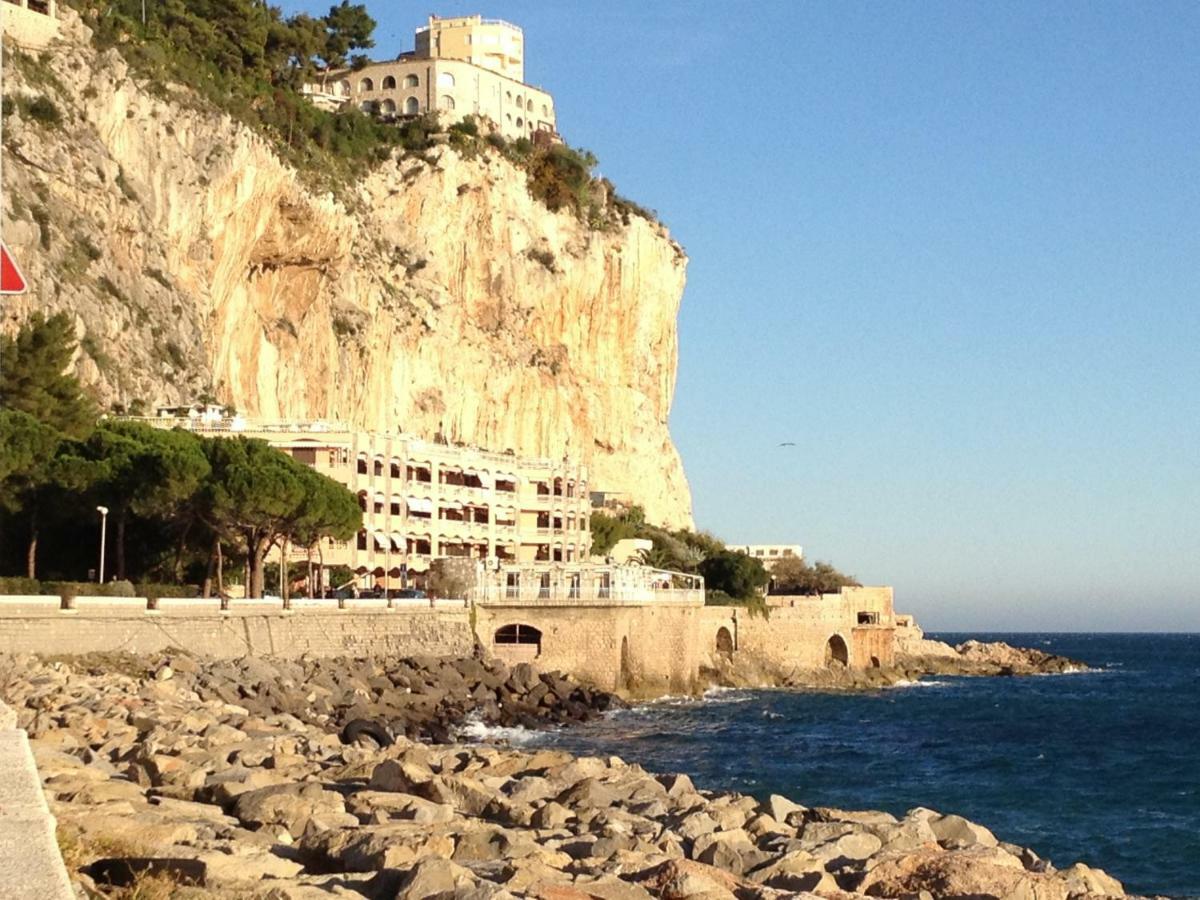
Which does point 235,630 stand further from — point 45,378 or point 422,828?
point 422,828

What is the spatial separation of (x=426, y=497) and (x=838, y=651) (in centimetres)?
1916

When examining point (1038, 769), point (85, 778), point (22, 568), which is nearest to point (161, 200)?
point (22, 568)

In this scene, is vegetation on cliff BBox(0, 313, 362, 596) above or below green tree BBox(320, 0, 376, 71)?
below

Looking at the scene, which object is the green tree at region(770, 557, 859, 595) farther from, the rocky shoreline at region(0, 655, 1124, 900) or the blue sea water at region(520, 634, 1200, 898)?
the rocky shoreline at region(0, 655, 1124, 900)

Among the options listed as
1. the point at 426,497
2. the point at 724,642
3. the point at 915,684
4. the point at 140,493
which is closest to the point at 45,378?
the point at 140,493

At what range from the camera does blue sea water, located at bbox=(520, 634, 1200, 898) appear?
30344 millimetres

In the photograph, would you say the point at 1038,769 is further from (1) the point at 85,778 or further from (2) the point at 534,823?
(1) the point at 85,778

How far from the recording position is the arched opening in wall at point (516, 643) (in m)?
52.8

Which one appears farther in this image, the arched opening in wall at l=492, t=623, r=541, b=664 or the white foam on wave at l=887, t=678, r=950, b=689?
the white foam on wave at l=887, t=678, r=950, b=689

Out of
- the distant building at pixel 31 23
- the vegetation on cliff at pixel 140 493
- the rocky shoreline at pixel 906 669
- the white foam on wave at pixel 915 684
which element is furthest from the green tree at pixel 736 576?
the distant building at pixel 31 23

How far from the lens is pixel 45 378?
175 feet

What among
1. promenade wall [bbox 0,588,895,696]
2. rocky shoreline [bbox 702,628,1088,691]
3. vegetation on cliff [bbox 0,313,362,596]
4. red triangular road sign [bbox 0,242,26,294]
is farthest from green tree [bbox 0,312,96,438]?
red triangular road sign [bbox 0,242,26,294]

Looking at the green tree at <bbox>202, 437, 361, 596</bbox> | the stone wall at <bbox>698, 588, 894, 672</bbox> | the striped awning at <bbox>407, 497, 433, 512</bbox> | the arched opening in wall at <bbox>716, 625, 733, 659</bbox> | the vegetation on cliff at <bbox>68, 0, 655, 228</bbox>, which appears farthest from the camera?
the vegetation on cliff at <bbox>68, 0, 655, 228</bbox>

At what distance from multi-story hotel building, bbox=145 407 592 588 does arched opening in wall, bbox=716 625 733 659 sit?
311 inches
